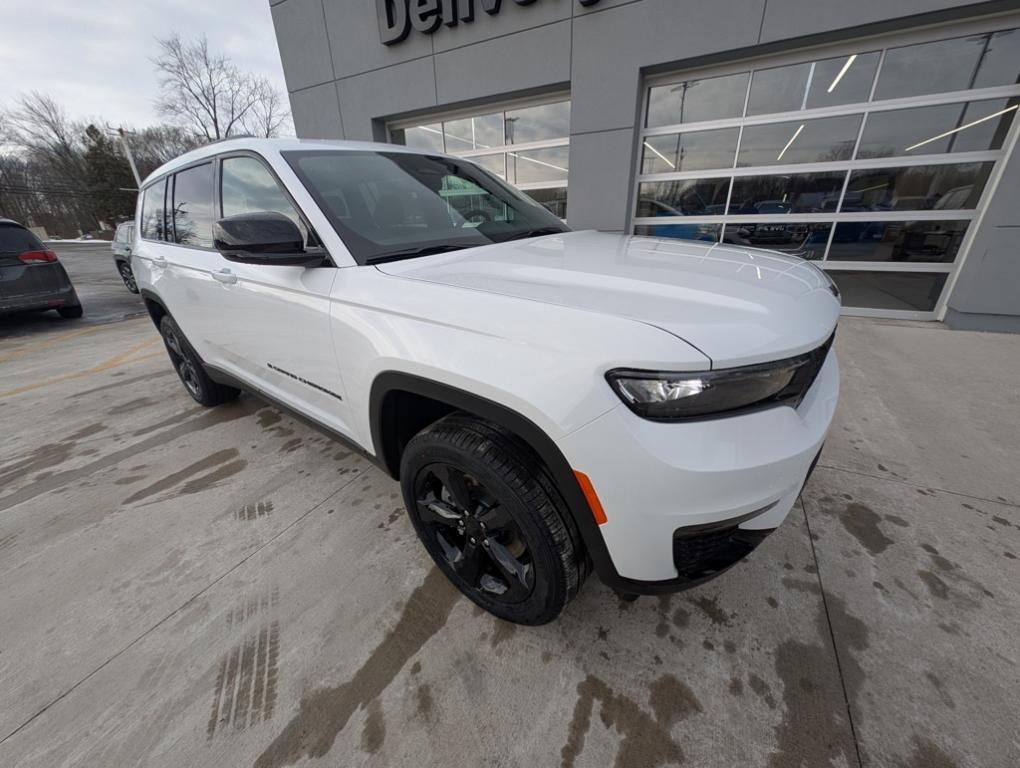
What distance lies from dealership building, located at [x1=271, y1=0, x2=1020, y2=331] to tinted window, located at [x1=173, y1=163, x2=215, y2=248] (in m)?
5.02

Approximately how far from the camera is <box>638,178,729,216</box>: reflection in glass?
5.82m

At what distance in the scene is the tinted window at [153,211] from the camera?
3.02 metres

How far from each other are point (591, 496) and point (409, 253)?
1197 millimetres

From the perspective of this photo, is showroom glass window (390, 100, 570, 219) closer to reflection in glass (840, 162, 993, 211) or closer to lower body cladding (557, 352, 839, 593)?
reflection in glass (840, 162, 993, 211)

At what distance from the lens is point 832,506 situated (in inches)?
83.4

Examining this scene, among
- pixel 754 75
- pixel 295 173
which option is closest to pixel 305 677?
pixel 295 173

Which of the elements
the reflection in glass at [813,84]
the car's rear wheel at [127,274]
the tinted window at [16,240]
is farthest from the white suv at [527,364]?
the car's rear wheel at [127,274]

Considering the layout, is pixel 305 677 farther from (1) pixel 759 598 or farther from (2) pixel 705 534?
(1) pixel 759 598

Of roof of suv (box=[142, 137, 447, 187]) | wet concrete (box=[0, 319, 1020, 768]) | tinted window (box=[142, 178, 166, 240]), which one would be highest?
roof of suv (box=[142, 137, 447, 187])

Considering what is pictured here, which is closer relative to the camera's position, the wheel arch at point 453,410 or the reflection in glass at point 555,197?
the wheel arch at point 453,410

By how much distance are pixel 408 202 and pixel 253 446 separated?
2.06 meters

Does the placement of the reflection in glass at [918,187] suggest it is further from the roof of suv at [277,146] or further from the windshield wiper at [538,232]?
the roof of suv at [277,146]

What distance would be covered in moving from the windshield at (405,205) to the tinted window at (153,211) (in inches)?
75.9

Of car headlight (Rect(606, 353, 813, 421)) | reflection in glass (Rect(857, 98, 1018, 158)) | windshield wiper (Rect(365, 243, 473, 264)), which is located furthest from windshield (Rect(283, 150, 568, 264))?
reflection in glass (Rect(857, 98, 1018, 158))
